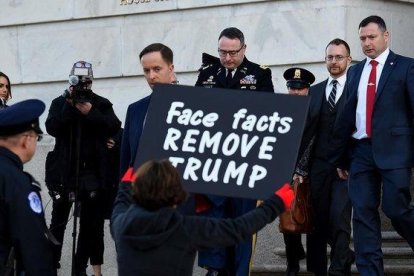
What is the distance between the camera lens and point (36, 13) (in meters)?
13.9

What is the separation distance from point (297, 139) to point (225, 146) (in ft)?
1.30

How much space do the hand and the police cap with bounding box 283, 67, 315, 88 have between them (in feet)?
5.65

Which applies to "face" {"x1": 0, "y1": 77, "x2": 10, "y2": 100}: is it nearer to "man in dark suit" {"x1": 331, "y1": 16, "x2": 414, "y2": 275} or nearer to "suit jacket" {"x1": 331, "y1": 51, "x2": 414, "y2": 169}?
"man in dark suit" {"x1": 331, "y1": 16, "x2": 414, "y2": 275}

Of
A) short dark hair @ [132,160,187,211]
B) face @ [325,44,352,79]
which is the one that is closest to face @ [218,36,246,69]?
face @ [325,44,352,79]

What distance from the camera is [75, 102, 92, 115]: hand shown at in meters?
10.9

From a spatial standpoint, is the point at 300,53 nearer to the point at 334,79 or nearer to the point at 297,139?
the point at 334,79

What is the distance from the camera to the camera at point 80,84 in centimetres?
1084

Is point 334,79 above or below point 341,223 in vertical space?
above

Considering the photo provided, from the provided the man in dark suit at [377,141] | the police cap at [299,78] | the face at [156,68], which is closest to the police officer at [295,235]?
the police cap at [299,78]

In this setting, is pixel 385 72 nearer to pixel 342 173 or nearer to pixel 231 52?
pixel 342 173

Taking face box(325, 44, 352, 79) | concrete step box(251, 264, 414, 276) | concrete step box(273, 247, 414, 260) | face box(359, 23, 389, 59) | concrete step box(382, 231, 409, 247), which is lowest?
concrete step box(251, 264, 414, 276)

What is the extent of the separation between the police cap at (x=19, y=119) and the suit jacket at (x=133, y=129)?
196 cm

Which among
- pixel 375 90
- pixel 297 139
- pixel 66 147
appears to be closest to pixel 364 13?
pixel 375 90

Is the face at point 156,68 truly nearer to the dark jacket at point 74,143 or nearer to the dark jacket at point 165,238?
the dark jacket at point 165,238
